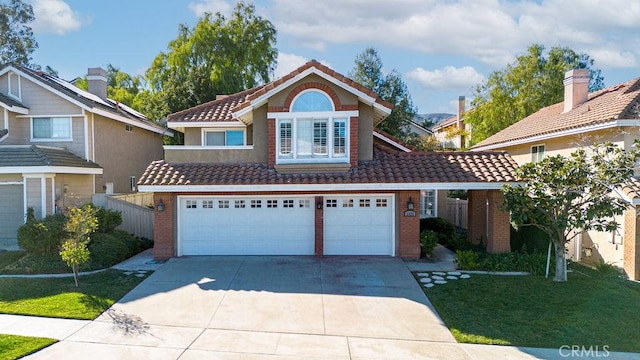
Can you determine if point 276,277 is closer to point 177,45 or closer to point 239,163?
point 239,163

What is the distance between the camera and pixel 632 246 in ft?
41.3

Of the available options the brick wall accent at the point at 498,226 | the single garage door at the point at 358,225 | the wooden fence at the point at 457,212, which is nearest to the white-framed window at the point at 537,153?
the wooden fence at the point at 457,212

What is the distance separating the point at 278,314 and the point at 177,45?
30.1 metres

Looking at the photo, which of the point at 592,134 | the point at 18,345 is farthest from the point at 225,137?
the point at 592,134

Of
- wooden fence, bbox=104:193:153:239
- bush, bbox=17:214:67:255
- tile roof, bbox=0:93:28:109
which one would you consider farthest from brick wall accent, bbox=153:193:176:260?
tile roof, bbox=0:93:28:109

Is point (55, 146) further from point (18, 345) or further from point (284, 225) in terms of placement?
point (18, 345)

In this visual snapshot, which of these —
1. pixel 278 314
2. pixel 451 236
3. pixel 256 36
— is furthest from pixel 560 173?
pixel 256 36

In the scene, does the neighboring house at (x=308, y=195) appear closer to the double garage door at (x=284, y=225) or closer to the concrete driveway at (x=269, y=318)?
the double garage door at (x=284, y=225)

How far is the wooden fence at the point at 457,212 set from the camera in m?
20.5

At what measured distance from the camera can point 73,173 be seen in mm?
16328

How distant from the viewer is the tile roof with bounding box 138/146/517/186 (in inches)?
502

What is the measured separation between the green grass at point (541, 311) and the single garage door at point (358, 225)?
328 cm

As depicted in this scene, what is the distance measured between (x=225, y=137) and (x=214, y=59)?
18727 millimetres

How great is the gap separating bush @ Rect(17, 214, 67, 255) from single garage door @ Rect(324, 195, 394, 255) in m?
8.67
